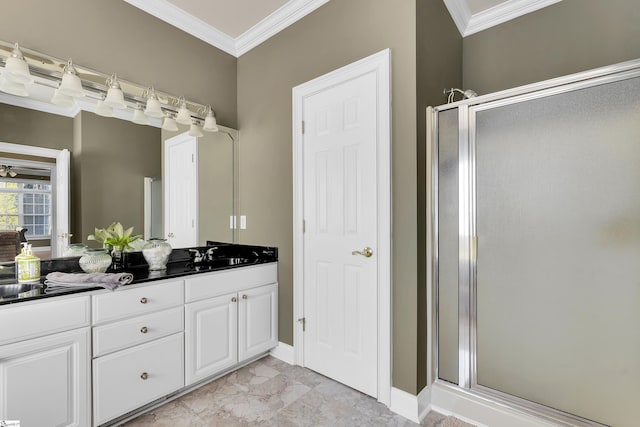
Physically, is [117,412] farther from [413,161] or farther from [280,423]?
[413,161]

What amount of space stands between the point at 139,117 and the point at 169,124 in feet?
0.67

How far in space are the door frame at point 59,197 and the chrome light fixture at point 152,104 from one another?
58 cm

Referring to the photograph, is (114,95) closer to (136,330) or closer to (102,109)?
(102,109)

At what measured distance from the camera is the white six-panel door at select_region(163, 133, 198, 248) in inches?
92.1

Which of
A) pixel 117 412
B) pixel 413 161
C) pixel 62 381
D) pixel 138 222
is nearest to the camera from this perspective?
pixel 62 381

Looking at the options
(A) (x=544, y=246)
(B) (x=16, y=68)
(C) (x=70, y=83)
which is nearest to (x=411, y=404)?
(A) (x=544, y=246)

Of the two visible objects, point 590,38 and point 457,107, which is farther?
point 590,38

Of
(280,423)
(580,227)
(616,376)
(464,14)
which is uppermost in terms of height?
(464,14)

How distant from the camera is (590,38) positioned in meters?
1.96

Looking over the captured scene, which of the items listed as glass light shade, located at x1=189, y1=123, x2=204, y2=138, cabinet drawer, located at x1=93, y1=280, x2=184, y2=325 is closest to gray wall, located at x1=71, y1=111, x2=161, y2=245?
glass light shade, located at x1=189, y1=123, x2=204, y2=138

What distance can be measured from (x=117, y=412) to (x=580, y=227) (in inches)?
102

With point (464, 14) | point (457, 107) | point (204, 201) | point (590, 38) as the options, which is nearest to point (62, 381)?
point (204, 201)

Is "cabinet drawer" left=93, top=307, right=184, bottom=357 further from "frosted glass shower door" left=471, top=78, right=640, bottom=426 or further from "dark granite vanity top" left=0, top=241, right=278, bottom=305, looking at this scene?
"frosted glass shower door" left=471, top=78, right=640, bottom=426

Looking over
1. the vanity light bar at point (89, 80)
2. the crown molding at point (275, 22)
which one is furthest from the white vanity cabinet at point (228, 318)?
the crown molding at point (275, 22)
